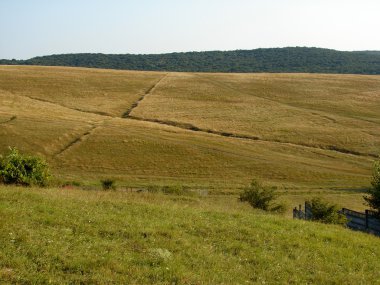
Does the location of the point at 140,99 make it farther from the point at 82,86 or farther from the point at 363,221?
the point at 363,221

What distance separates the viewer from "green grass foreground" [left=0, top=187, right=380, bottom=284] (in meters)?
10.4

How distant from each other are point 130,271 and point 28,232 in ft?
11.4

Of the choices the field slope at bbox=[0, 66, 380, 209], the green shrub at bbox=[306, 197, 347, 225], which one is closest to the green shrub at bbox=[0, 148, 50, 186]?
the green shrub at bbox=[306, 197, 347, 225]

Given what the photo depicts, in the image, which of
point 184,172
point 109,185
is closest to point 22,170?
point 109,185

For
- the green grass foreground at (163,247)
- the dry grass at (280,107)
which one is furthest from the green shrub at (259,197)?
the dry grass at (280,107)

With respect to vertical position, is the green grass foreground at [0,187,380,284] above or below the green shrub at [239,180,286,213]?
above

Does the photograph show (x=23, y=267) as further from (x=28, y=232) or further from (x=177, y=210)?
(x=177, y=210)

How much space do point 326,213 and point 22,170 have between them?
51.4ft

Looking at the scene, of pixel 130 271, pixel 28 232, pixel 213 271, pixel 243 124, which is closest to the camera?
pixel 130 271

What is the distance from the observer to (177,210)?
58.2 ft

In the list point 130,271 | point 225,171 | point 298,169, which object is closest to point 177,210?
point 130,271

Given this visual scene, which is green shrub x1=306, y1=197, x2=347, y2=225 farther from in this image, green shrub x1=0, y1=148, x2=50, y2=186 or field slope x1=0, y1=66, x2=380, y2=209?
field slope x1=0, y1=66, x2=380, y2=209

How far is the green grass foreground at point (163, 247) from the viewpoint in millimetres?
10367

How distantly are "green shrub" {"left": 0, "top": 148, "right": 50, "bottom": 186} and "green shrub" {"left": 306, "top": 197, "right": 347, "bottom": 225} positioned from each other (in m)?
14.4
